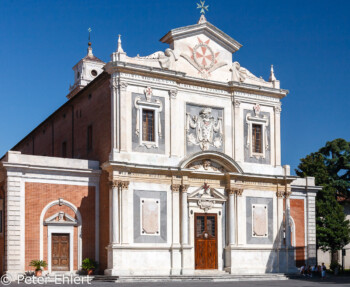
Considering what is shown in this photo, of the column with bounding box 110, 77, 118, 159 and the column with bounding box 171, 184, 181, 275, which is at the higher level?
the column with bounding box 110, 77, 118, 159

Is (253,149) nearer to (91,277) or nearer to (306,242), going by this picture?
(306,242)

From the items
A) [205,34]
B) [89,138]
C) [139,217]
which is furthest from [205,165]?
[205,34]

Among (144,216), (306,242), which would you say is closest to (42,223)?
(144,216)

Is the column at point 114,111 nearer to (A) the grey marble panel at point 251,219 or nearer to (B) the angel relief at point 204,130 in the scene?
(B) the angel relief at point 204,130

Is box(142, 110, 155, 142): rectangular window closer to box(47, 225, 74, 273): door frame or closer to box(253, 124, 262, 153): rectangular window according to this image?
box(47, 225, 74, 273): door frame

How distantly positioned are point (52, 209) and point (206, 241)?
359 inches

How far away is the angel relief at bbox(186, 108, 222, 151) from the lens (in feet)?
117

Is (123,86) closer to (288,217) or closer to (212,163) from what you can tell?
(212,163)

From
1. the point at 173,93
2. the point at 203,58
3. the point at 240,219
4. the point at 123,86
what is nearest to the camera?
the point at 123,86

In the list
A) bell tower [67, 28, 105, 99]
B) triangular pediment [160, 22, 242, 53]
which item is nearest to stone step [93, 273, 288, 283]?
triangular pediment [160, 22, 242, 53]

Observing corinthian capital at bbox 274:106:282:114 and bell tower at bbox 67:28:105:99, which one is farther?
bell tower at bbox 67:28:105:99

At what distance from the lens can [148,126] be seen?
34.3 metres

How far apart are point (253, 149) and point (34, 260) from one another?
1478cm

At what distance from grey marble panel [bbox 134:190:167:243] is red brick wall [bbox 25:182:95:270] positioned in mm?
2469
